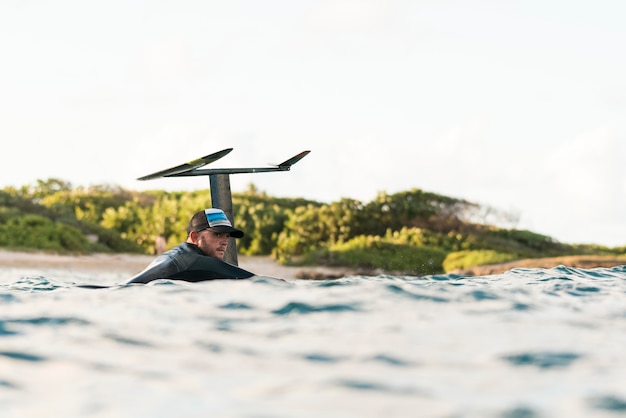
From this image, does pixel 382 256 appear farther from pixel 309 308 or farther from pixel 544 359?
pixel 544 359

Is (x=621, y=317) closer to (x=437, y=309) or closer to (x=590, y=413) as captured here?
(x=437, y=309)

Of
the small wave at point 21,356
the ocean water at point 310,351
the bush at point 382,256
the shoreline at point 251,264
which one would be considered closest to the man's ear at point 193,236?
the ocean water at point 310,351

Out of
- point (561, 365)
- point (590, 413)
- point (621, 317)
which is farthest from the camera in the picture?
point (621, 317)

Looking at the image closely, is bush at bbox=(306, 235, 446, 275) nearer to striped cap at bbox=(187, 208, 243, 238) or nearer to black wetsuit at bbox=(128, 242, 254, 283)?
striped cap at bbox=(187, 208, 243, 238)

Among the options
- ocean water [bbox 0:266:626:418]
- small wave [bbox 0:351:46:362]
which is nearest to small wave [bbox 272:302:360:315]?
ocean water [bbox 0:266:626:418]

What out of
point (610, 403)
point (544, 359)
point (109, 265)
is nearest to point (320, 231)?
point (109, 265)

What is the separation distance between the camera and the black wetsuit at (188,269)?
7.61m

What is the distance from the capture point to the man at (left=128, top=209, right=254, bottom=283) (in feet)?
25.0

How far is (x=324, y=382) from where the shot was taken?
13.2 feet

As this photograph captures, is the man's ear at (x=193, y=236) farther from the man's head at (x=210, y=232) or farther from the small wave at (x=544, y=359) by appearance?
the small wave at (x=544, y=359)

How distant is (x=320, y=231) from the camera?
2467cm

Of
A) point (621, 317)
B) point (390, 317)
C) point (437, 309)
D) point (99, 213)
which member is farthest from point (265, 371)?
point (99, 213)

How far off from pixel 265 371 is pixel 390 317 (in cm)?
150

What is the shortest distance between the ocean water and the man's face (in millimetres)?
1095
